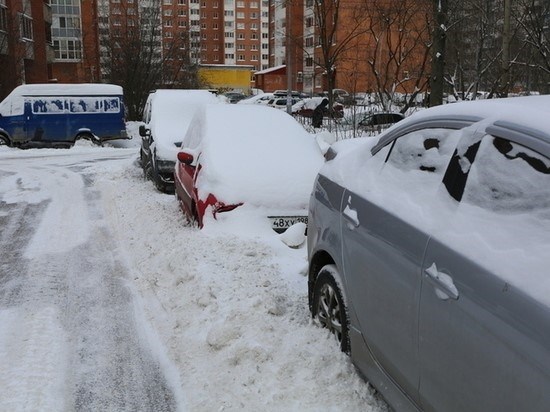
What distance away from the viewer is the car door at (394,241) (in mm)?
2684

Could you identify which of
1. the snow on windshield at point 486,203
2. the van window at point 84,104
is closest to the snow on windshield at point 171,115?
the snow on windshield at point 486,203

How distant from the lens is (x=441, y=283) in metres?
2.43

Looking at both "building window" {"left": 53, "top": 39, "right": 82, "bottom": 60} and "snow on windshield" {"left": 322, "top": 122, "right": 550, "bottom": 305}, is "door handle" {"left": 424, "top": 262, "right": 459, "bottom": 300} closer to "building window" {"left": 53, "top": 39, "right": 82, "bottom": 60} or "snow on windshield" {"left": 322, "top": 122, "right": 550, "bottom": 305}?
"snow on windshield" {"left": 322, "top": 122, "right": 550, "bottom": 305}

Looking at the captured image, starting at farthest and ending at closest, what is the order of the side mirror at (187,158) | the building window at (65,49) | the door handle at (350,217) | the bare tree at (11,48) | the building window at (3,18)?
the building window at (65,49) < the building window at (3,18) < the bare tree at (11,48) < the side mirror at (187,158) < the door handle at (350,217)

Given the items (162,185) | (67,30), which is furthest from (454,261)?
(67,30)

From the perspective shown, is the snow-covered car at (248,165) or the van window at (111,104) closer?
the snow-covered car at (248,165)

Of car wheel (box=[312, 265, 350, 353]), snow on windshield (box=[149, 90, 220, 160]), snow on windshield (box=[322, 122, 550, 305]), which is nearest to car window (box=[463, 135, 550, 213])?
snow on windshield (box=[322, 122, 550, 305])

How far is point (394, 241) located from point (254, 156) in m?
4.38

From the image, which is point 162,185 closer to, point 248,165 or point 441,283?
point 248,165

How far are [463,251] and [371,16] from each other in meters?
25.4

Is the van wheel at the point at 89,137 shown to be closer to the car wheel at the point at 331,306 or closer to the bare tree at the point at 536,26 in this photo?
the bare tree at the point at 536,26

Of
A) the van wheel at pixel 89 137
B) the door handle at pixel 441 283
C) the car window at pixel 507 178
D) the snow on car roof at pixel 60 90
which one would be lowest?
the van wheel at pixel 89 137

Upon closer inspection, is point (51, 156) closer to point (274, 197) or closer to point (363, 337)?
point (274, 197)

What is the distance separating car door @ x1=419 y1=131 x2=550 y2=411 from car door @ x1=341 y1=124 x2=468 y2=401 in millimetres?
129
